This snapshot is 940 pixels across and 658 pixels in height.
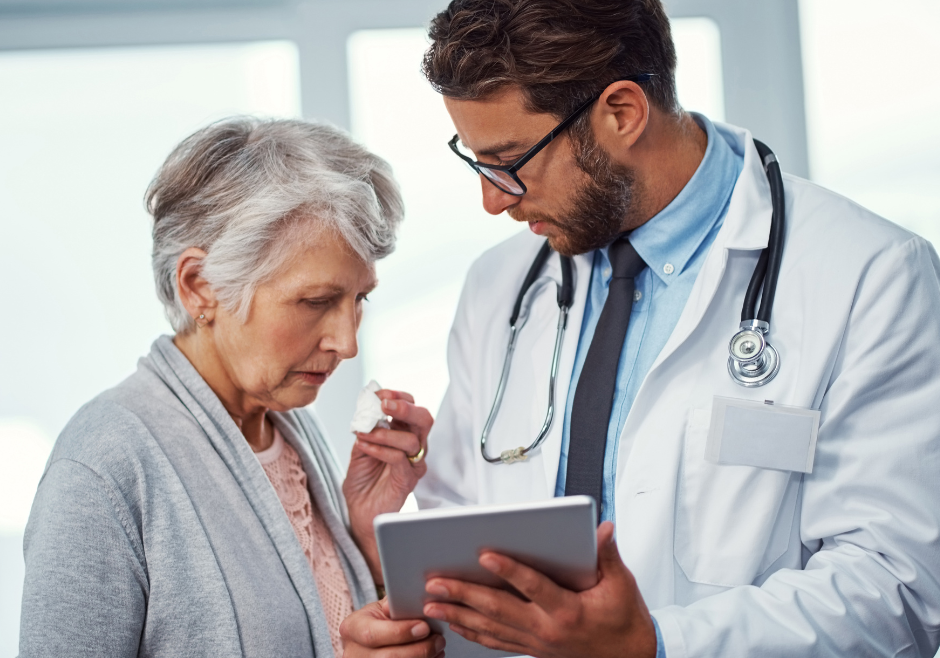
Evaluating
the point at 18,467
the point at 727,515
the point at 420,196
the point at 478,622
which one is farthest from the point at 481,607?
the point at 18,467

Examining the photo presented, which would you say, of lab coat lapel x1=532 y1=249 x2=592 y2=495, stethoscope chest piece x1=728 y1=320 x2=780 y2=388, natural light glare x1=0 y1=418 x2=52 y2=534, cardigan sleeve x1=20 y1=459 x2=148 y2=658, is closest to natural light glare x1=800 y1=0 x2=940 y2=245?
lab coat lapel x1=532 y1=249 x2=592 y2=495

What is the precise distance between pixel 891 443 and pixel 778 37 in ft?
6.08

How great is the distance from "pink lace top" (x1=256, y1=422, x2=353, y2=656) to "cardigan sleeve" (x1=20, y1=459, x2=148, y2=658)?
390 mm

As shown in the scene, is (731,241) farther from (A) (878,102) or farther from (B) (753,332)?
(A) (878,102)

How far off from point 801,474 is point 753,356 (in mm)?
213

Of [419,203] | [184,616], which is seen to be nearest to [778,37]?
[419,203]

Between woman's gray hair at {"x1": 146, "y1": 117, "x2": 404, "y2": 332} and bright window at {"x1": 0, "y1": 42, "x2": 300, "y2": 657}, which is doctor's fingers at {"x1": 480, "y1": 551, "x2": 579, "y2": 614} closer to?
woman's gray hair at {"x1": 146, "y1": 117, "x2": 404, "y2": 332}

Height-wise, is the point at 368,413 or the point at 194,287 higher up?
the point at 194,287

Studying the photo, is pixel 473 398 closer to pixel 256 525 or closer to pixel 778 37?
pixel 256 525

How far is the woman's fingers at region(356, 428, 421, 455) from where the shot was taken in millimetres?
1619

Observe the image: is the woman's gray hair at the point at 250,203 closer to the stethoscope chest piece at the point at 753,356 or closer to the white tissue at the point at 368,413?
the white tissue at the point at 368,413

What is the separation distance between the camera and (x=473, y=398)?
172cm

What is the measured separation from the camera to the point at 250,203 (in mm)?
1445

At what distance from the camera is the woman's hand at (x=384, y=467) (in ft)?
5.32
